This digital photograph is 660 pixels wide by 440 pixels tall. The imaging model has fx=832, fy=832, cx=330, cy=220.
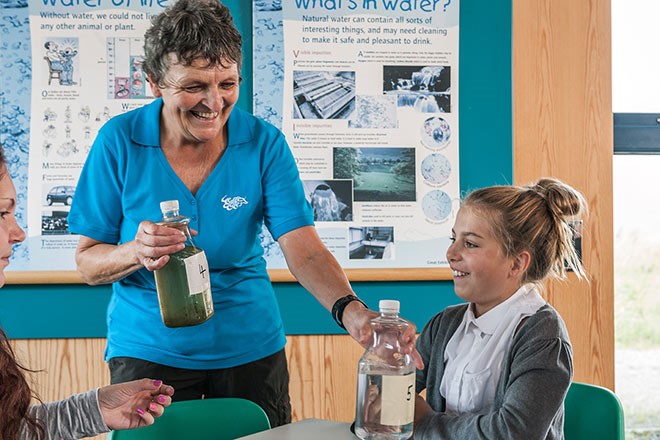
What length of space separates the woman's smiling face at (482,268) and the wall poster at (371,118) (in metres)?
0.99

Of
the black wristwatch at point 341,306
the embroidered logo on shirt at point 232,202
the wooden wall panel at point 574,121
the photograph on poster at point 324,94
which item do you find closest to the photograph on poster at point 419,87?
the photograph on poster at point 324,94

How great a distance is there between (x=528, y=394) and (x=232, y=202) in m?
0.77

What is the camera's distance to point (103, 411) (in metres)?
1.47

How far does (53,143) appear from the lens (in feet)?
9.18

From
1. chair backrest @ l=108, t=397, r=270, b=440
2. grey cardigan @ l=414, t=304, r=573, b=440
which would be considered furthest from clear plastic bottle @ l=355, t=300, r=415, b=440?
chair backrest @ l=108, t=397, r=270, b=440

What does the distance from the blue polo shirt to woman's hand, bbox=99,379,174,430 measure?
0.38 meters

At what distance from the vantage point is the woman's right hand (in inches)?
59.1

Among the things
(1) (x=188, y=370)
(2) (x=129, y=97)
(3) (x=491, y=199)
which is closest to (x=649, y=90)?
(3) (x=491, y=199)

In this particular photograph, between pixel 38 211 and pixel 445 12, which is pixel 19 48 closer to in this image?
pixel 38 211

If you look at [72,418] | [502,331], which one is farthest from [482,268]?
[72,418]

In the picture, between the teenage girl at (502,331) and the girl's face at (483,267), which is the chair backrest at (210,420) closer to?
the teenage girl at (502,331)

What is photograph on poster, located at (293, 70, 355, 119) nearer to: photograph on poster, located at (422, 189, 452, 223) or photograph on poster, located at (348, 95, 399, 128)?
photograph on poster, located at (348, 95, 399, 128)

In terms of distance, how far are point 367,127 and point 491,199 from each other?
1.06 metres

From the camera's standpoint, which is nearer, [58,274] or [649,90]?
[58,274]
